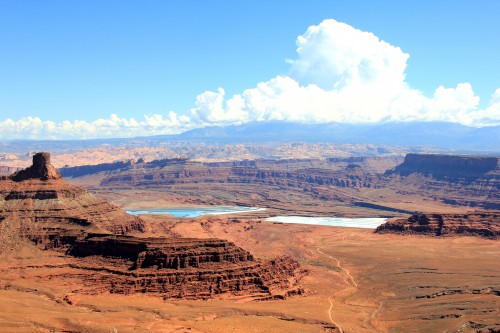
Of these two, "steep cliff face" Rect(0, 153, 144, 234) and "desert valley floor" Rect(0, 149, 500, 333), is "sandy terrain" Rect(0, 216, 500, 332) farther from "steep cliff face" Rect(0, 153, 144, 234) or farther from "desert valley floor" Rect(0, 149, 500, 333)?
"steep cliff face" Rect(0, 153, 144, 234)

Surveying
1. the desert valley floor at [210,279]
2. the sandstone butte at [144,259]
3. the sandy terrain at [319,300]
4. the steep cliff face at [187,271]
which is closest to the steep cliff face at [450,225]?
the desert valley floor at [210,279]

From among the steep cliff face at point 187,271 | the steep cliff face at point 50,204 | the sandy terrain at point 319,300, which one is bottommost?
the sandy terrain at point 319,300

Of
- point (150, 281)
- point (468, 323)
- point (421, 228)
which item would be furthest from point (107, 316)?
point (421, 228)

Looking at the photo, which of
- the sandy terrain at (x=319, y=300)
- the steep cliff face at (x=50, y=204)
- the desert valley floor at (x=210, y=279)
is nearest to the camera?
the sandy terrain at (x=319, y=300)

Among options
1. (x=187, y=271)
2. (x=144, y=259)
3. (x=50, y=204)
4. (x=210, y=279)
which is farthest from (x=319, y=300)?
(x=50, y=204)

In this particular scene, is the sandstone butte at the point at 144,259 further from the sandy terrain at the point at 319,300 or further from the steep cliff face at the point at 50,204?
the sandy terrain at the point at 319,300

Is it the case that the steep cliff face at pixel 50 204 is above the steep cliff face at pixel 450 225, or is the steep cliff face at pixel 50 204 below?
above

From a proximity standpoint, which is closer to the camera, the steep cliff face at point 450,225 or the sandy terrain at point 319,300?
the sandy terrain at point 319,300

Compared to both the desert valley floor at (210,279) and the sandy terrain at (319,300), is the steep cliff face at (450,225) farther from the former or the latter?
the sandy terrain at (319,300)

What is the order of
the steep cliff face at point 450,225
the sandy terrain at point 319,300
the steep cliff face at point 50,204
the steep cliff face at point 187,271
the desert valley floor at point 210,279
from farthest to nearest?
the steep cliff face at point 450,225, the steep cliff face at point 50,204, the steep cliff face at point 187,271, the desert valley floor at point 210,279, the sandy terrain at point 319,300
